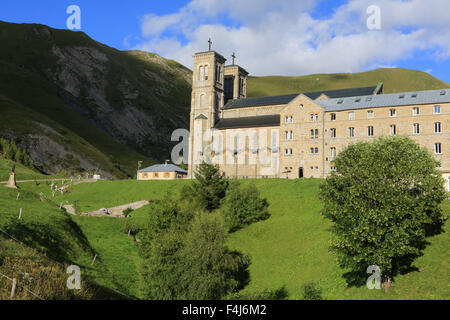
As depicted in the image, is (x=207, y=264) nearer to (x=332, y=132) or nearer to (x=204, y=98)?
(x=332, y=132)

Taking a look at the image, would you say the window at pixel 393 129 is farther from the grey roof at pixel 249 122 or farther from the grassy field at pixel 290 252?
the grey roof at pixel 249 122

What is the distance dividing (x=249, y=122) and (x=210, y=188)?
3669 centimetres

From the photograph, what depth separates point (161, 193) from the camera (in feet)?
275

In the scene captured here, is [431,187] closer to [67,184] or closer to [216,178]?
[216,178]

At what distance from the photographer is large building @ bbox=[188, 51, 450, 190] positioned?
238 ft

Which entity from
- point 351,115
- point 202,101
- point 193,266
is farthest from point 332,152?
point 193,266

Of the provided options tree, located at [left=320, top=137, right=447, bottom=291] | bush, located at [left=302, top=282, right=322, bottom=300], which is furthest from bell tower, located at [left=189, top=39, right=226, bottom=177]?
bush, located at [left=302, top=282, right=322, bottom=300]

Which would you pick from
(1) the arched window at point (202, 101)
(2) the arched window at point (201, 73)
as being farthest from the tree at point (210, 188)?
(2) the arched window at point (201, 73)

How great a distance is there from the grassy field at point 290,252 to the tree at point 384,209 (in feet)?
5.59

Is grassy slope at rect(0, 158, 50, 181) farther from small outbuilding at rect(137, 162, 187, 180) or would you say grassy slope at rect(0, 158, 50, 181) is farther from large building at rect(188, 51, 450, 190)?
large building at rect(188, 51, 450, 190)

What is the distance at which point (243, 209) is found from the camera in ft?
200

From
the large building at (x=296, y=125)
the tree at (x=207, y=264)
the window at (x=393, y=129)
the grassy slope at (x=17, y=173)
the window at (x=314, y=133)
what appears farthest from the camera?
the grassy slope at (x=17, y=173)

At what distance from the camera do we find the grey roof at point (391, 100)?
238 ft
